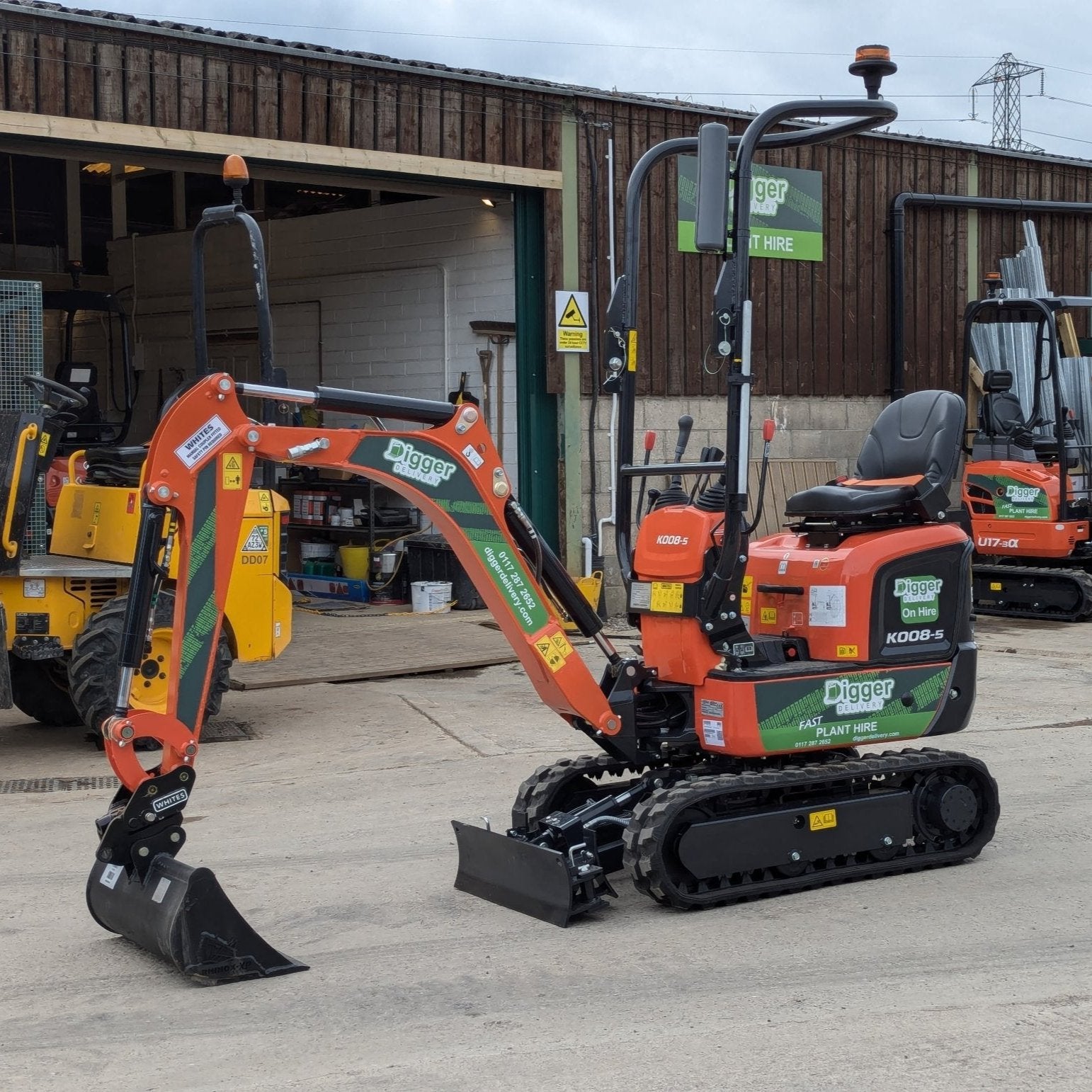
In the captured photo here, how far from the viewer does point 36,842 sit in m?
7.15

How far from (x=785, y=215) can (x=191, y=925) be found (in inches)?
481

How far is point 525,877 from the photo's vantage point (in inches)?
235

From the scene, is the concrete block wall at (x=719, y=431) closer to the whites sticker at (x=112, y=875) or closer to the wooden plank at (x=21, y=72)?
the wooden plank at (x=21, y=72)

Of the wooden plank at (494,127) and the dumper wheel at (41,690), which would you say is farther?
the wooden plank at (494,127)

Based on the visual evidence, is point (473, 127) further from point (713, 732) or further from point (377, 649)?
point (713, 732)

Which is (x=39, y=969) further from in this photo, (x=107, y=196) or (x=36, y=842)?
(x=107, y=196)

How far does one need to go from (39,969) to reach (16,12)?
8067mm

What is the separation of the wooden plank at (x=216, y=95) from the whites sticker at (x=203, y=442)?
7.42 meters

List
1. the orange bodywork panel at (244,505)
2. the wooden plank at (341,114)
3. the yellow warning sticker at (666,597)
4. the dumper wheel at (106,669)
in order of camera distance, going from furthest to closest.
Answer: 1. the wooden plank at (341,114)
2. the dumper wheel at (106,669)
3. the yellow warning sticker at (666,597)
4. the orange bodywork panel at (244,505)

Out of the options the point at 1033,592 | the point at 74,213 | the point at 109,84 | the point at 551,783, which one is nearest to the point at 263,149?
the point at 109,84

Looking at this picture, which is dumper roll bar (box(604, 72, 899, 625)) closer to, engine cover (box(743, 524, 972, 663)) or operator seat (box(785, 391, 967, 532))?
engine cover (box(743, 524, 972, 663))

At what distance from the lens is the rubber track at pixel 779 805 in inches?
227

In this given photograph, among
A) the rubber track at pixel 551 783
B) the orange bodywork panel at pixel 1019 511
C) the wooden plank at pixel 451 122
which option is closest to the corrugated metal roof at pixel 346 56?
the wooden plank at pixel 451 122

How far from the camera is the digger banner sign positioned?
1565 cm
